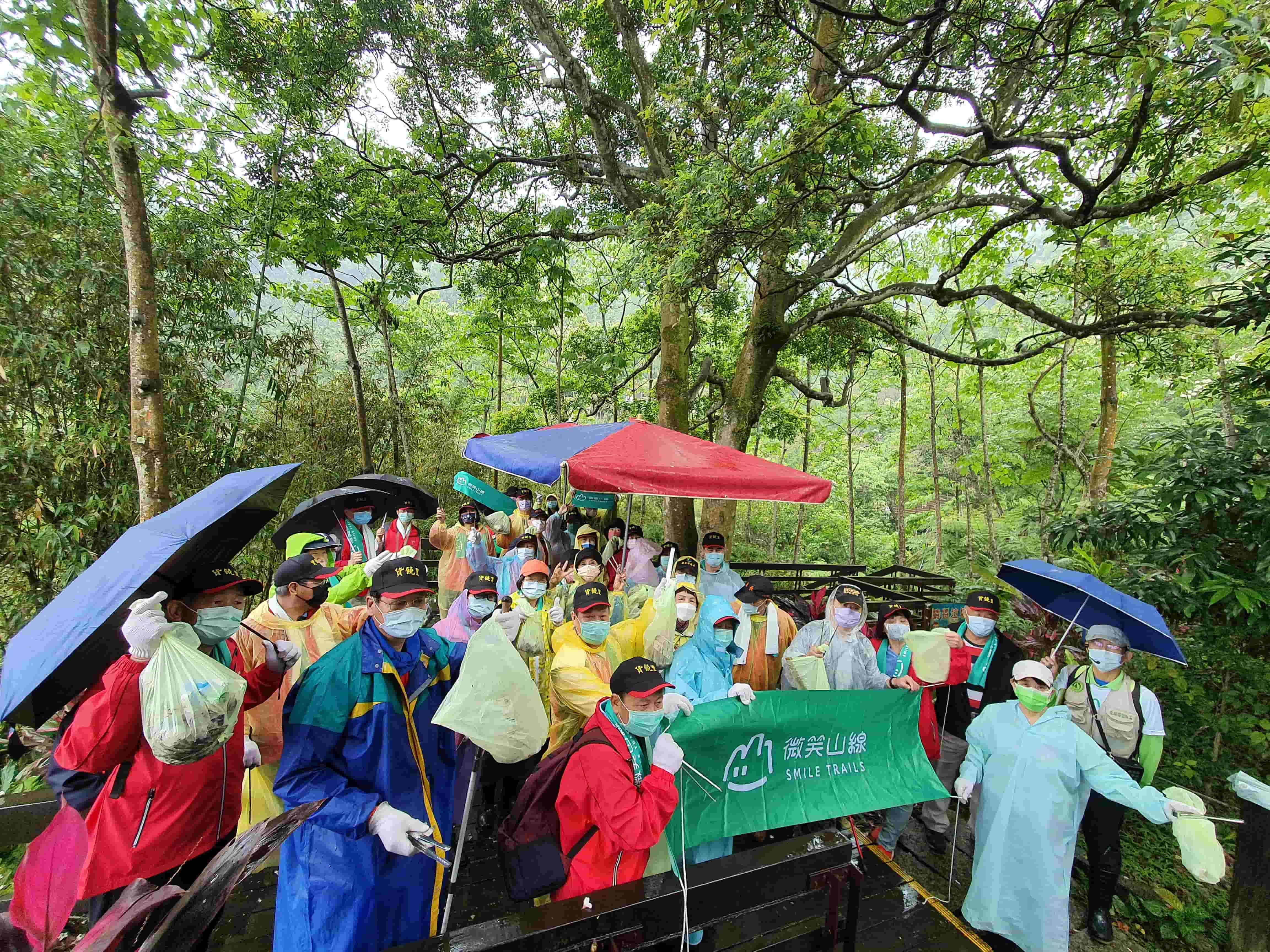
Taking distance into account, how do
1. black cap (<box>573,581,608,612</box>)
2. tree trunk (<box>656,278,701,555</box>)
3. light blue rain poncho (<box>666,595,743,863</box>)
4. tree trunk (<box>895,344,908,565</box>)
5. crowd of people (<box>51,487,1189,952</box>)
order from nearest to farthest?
crowd of people (<box>51,487,1189,952</box>) < black cap (<box>573,581,608,612</box>) < light blue rain poncho (<box>666,595,743,863</box>) < tree trunk (<box>656,278,701,555</box>) < tree trunk (<box>895,344,908,565</box>)

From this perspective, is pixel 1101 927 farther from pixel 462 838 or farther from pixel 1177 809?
pixel 462 838

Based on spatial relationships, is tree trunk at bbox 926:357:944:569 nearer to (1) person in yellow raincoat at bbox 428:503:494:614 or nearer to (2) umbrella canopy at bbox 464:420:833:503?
(2) umbrella canopy at bbox 464:420:833:503

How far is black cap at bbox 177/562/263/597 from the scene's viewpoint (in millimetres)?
2176

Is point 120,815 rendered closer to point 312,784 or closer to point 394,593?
point 312,784

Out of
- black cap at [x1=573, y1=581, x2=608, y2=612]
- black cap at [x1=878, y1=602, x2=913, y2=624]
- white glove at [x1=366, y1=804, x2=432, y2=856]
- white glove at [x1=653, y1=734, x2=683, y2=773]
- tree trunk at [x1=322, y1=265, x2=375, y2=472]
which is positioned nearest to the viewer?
white glove at [x1=366, y1=804, x2=432, y2=856]

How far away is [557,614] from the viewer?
12.2ft

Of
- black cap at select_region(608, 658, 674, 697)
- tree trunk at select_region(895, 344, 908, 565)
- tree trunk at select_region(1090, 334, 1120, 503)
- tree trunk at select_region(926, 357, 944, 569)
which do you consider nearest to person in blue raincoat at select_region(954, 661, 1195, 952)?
black cap at select_region(608, 658, 674, 697)

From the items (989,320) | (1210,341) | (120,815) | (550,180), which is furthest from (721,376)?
(120,815)

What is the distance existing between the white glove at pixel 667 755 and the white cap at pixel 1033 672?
78.8 inches

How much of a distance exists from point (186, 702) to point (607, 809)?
1487 millimetres

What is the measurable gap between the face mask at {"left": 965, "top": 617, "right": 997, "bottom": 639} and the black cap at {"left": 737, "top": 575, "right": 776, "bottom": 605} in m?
1.48

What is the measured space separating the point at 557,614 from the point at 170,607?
215cm

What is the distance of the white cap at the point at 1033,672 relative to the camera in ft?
9.16

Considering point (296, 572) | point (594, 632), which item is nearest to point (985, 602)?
point (594, 632)
